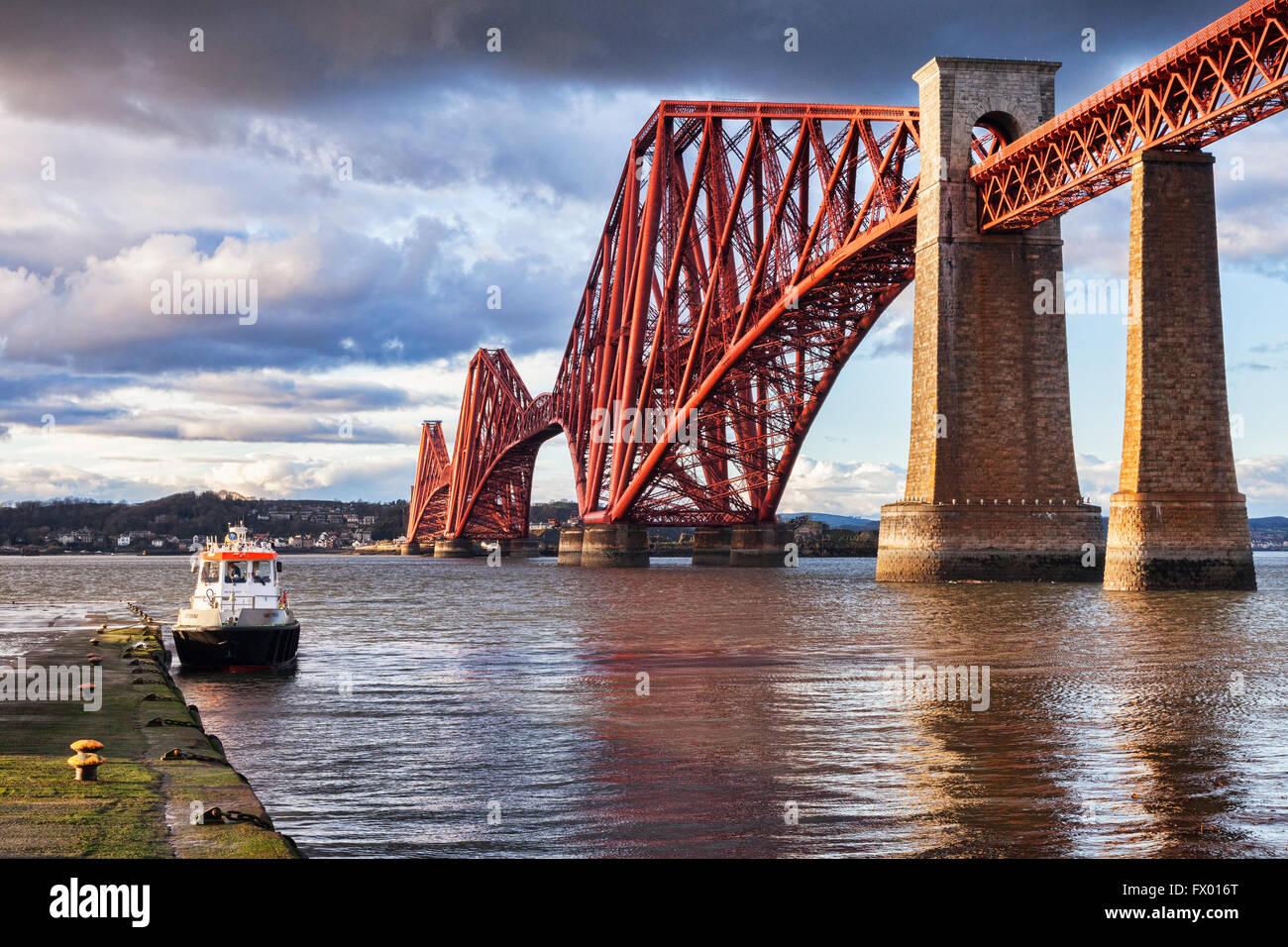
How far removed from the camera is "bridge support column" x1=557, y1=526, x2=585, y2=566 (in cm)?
10506

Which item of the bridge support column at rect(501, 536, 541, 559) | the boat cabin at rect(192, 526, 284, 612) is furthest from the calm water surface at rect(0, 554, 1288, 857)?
the bridge support column at rect(501, 536, 541, 559)

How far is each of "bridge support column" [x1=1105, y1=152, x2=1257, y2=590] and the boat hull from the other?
25571 mm

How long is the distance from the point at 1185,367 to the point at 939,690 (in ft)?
Result: 74.2

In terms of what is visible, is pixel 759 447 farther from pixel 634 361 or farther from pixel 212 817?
pixel 212 817

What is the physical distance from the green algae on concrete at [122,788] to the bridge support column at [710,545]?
77544 millimetres

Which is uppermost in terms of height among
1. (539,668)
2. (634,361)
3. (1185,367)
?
(634,361)

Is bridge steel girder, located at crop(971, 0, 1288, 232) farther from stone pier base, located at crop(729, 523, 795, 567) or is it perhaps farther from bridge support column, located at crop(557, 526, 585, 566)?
bridge support column, located at crop(557, 526, 585, 566)

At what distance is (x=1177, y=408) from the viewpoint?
127ft

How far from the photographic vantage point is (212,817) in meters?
9.59

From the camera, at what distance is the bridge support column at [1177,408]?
1510 inches

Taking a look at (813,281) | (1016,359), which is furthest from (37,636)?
(813,281)

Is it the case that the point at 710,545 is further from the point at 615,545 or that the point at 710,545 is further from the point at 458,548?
the point at 458,548

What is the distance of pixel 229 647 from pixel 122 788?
14983 millimetres

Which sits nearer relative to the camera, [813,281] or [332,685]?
[332,685]
